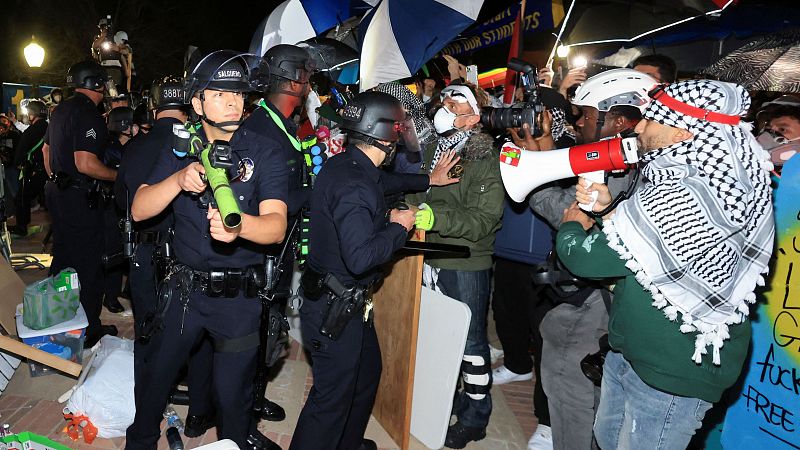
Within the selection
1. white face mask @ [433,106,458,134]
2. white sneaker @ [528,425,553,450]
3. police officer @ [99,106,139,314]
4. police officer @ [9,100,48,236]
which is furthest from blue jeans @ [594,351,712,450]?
police officer @ [9,100,48,236]

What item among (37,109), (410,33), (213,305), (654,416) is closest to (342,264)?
(213,305)

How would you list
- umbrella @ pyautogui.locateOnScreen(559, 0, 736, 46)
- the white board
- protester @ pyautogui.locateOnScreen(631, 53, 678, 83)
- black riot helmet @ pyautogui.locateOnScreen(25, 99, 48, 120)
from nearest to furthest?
the white board, protester @ pyautogui.locateOnScreen(631, 53, 678, 83), umbrella @ pyautogui.locateOnScreen(559, 0, 736, 46), black riot helmet @ pyautogui.locateOnScreen(25, 99, 48, 120)

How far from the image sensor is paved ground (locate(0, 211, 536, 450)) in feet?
13.3

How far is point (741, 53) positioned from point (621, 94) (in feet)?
11.9

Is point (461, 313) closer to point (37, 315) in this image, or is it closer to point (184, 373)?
point (184, 373)

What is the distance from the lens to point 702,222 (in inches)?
83.0

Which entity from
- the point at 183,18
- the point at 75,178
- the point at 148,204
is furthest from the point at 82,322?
the point at 183,18

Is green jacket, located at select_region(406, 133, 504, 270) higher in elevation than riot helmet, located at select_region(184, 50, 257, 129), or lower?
lower

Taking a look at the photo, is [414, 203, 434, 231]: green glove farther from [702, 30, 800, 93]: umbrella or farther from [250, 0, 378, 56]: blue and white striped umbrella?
[250, 0, 378, 56]: blue and white striped umbrella

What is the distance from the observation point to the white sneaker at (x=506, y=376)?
16.8 feet

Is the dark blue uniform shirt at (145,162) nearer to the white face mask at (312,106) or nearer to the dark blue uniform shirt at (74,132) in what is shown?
the dark blue uniform shirt at (74,132)

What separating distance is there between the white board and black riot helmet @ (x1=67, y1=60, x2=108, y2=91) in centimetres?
374

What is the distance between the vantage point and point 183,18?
88.6ft

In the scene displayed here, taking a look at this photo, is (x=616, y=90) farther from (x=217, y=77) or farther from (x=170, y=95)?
(x=170, y=95)
